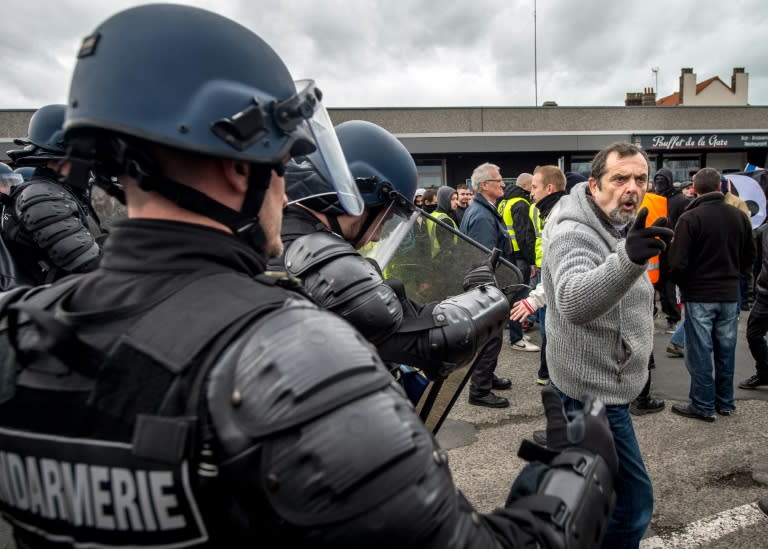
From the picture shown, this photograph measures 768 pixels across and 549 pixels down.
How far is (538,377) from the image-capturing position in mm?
5117

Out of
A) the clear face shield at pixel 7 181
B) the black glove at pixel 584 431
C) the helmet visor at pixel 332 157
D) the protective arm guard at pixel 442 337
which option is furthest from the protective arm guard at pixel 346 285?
the clear face shield at pixel 7 181

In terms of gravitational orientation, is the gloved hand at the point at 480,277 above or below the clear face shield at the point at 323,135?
below

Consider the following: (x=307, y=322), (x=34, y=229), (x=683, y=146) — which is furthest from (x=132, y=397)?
(x=683, y=146)

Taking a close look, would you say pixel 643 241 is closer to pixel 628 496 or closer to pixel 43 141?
pixel 628 496

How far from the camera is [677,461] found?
3.46 metres

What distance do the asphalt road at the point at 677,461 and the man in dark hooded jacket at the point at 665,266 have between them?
1740 mm

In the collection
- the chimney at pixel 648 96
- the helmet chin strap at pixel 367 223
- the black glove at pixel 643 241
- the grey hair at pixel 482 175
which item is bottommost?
the black glove at pixel 643 241

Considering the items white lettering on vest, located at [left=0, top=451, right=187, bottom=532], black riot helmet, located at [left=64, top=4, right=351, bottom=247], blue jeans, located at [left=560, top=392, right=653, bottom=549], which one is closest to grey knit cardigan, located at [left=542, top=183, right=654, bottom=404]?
blue jeans, located at [left=560, top=392, right=653, bottom=549]

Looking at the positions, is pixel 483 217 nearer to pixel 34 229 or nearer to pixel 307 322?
pixel 34 229

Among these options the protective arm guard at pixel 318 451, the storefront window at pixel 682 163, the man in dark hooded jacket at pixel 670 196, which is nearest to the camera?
the protective arm guard at pixel 318 451

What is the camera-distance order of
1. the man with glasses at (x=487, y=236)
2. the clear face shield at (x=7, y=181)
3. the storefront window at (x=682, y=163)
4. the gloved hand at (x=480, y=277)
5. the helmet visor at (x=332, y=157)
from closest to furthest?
1. the helmet visor at (x=332, y=157)
2. the gloved hand at (x=480, y=277)
3. the clear face shield at (x=7, y=181)
4. the man with glasses at (x=487, y=236)
5. the storefront window at (x=682, y=163)

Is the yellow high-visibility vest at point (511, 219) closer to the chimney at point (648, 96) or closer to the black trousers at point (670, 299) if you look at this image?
the black trousers at point (670, 299)

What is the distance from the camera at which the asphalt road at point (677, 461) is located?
9.01 ft

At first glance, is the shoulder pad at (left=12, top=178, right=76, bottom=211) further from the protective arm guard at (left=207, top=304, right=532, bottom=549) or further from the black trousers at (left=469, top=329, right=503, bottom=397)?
the black trousers at (left=469, top=329, right=503, bottom=397)
